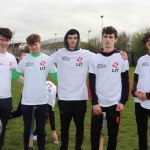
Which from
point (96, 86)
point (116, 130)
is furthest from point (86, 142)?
point (96, 86)

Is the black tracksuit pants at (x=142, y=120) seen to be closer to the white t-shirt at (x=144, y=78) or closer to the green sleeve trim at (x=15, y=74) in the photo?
the white t-shirt at (x=144, y=78)

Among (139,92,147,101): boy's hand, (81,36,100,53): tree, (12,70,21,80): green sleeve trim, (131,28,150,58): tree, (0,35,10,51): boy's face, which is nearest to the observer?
(139,92,147,101): boy's hand

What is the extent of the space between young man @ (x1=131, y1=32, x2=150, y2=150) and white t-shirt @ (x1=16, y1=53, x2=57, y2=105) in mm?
1563

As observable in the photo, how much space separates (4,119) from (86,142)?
6.39 ft

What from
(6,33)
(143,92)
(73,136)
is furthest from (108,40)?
(73,136)

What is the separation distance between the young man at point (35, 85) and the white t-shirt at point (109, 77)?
909 millimetres

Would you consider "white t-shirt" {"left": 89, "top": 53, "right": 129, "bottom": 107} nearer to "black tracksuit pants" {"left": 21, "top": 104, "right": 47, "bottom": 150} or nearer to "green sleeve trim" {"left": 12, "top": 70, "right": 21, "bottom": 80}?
"black tracksuit pants" {"left": 21, "top": 104, "right": 47, "bottom": 150}

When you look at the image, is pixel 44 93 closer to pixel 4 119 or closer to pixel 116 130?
pixel 4 119

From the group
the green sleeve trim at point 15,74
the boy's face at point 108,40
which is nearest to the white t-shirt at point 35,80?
the green sleeve trim at point 15,74

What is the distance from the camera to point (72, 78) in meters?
4.56

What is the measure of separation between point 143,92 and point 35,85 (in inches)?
70.4

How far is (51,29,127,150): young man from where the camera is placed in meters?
4.57

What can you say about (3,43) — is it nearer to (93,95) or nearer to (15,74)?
(15,74)

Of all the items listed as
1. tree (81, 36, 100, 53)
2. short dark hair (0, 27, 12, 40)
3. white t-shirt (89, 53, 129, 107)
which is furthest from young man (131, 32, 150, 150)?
tree (81, 36, 100, 53)
